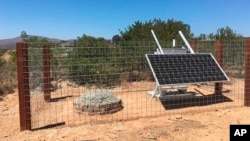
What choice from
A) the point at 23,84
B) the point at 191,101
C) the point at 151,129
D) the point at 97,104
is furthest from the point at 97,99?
the point at 191,101

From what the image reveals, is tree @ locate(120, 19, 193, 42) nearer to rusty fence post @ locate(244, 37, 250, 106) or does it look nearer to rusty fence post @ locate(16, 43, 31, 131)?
rusty fence post @ locate(244, 37, 250, 106)

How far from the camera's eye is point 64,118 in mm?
7004

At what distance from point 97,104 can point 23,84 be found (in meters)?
2.04

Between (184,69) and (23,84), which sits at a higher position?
(184,69)

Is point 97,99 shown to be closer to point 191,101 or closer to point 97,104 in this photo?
point 97,104

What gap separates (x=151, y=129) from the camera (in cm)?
604

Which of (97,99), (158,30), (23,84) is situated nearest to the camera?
(23,84)

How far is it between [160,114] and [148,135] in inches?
62.4

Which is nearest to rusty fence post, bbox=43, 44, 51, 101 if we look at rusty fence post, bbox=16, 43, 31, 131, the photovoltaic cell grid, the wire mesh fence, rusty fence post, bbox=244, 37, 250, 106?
the wire mesh fence

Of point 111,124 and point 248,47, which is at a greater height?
point 248,47

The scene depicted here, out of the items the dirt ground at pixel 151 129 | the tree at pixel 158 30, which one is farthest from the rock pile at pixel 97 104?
the tree at pixel 158 30

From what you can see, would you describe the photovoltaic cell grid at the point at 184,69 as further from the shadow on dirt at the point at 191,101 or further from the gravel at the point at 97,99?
the gravel at the point at 97,99

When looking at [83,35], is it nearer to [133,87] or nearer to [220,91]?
[133,87]

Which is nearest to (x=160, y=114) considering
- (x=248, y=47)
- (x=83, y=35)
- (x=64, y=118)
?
(x=64, y=118)
